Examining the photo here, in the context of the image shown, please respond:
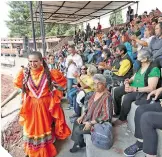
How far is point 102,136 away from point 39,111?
29.3 inches

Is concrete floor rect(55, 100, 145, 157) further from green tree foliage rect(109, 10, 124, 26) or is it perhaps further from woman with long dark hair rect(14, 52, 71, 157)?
green tree foliage rect(109, 10, 124, 26)

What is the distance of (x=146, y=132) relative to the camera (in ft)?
5.36

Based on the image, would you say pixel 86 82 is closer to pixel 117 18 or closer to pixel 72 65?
pixel 72 65

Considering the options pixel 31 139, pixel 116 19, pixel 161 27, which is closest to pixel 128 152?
pixel 31 139

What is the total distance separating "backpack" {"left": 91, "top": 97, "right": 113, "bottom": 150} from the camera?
1.95 metres

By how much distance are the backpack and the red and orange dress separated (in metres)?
0.51

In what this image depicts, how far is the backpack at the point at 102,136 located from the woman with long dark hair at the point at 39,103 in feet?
1.67

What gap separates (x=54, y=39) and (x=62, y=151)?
10.5 metres

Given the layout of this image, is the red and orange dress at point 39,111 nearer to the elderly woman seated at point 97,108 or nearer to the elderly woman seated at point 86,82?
the elderly woman seated at point 97,108

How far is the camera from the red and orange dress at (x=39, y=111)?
2.22 m

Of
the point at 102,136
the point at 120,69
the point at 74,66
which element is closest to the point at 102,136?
the point at 102,136

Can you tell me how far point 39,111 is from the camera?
2234 mm

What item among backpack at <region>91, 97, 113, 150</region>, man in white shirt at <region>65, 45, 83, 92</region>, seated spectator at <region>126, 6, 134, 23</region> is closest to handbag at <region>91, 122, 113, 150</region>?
backpack at <region>91, 97, 113, 150</region>

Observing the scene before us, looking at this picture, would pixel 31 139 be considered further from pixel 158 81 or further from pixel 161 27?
pixel 161 27
